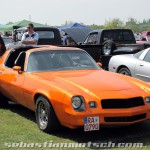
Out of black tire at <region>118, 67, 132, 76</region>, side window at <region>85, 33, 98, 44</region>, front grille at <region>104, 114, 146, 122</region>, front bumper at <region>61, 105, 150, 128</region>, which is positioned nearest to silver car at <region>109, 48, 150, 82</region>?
black tire at <region>118, 67, 132, 76</region>

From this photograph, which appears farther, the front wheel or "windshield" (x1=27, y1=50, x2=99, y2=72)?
the front wheel

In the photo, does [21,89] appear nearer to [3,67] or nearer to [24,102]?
[24,102]

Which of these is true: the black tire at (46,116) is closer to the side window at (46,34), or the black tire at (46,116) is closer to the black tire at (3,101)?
the black tire at (3,101)

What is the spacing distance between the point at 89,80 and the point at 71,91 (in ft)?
2.20

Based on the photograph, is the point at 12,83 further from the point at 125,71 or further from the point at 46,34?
the point at 46,34

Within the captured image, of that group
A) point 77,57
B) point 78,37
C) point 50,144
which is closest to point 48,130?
point 50,144

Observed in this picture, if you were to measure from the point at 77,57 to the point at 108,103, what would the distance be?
195 centimetres

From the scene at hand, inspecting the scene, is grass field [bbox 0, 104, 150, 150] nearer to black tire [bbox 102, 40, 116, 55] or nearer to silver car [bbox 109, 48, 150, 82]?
silver car [bbox 109, 48, 150, 82]

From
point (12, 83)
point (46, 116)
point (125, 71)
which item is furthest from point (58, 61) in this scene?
point (125, 71)

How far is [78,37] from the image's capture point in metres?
16.7

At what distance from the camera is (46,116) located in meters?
5.82

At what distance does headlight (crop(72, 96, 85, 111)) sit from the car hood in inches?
9.7

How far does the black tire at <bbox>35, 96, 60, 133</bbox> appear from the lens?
18.5 ft

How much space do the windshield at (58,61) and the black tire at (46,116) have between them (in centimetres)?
93
